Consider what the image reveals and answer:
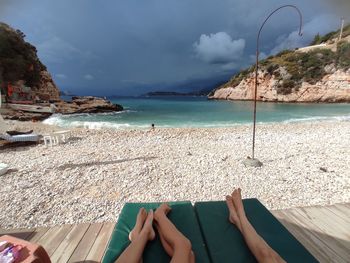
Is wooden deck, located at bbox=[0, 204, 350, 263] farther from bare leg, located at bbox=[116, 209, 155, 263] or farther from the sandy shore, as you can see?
the sandy shore

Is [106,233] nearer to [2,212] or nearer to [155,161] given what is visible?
[2,212]

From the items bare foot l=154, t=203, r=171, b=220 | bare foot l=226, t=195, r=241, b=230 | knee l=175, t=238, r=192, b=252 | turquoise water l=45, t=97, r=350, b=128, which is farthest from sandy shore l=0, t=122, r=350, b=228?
turquoise water l=45, t=97, r=350, b=128

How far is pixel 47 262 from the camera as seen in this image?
1520 millimetres

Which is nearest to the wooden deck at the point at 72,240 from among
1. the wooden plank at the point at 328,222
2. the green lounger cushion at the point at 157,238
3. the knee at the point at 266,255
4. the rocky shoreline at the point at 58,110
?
the green lounger cushion at the point at 157,238

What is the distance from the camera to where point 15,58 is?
96.8 ft

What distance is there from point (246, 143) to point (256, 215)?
665 cm

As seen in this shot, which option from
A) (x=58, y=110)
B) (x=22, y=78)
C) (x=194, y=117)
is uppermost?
(x=22, y=78)

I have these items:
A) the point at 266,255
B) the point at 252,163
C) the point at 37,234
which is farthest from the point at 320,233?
the point at 252,163

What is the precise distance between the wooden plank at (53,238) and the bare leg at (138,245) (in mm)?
982

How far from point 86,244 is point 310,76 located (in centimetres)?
5138

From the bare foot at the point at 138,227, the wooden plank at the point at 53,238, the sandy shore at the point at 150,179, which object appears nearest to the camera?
the bare foot at the point at 138,227

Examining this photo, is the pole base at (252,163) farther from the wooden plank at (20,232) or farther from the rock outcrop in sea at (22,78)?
the rock outcrop in sea at (22,78)

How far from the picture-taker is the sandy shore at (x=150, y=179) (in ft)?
11.9

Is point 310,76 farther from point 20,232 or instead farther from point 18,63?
point 20,232
